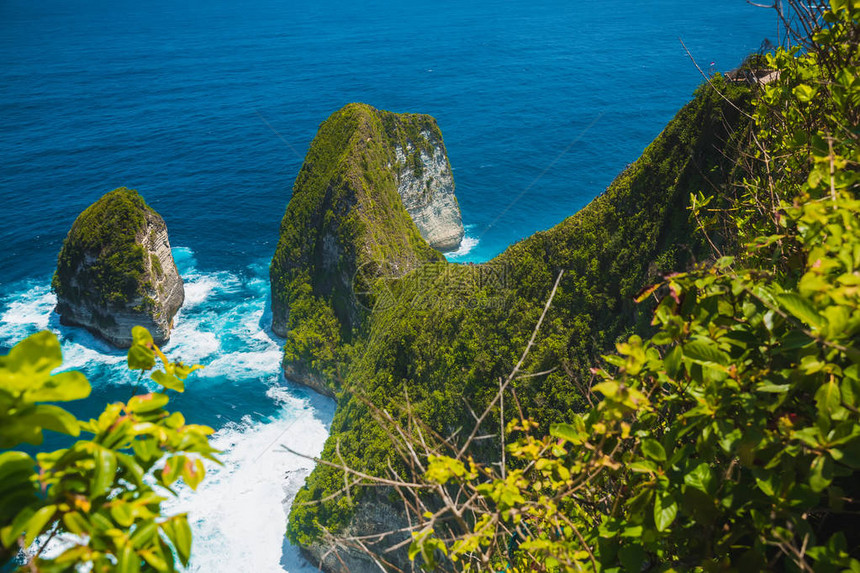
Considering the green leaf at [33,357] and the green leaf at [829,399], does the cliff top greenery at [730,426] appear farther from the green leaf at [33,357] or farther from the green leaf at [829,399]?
the green leaf at [33,357]

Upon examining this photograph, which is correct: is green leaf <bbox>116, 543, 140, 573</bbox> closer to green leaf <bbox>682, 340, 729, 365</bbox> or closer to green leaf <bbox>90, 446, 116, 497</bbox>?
green leaf <bbox>90, 446, 116, 497</bbox>

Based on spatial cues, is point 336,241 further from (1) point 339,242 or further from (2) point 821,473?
(2) point 821,473

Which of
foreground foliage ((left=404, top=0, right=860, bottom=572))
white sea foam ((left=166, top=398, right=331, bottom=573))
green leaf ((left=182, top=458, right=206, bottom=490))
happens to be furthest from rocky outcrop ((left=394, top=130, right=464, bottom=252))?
green leaf ((left=182, top=458, right=206, bottom=490))

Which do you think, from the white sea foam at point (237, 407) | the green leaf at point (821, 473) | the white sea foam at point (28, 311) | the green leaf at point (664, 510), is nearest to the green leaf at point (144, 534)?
the green leaf at point (664, 510)

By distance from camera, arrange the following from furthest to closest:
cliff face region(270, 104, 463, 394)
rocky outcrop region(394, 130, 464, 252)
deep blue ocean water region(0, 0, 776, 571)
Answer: rocky outcrop region(394, 130, 464, 252)
deep blue ocean water region(0, 0, 776, 571)
cliff face region(270, 104, 463, 394)

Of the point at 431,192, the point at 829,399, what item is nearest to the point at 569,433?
the point at 829,399

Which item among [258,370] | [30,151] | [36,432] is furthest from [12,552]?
[30,151]

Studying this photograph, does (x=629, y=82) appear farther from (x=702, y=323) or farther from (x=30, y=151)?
(x=702, y=323)
